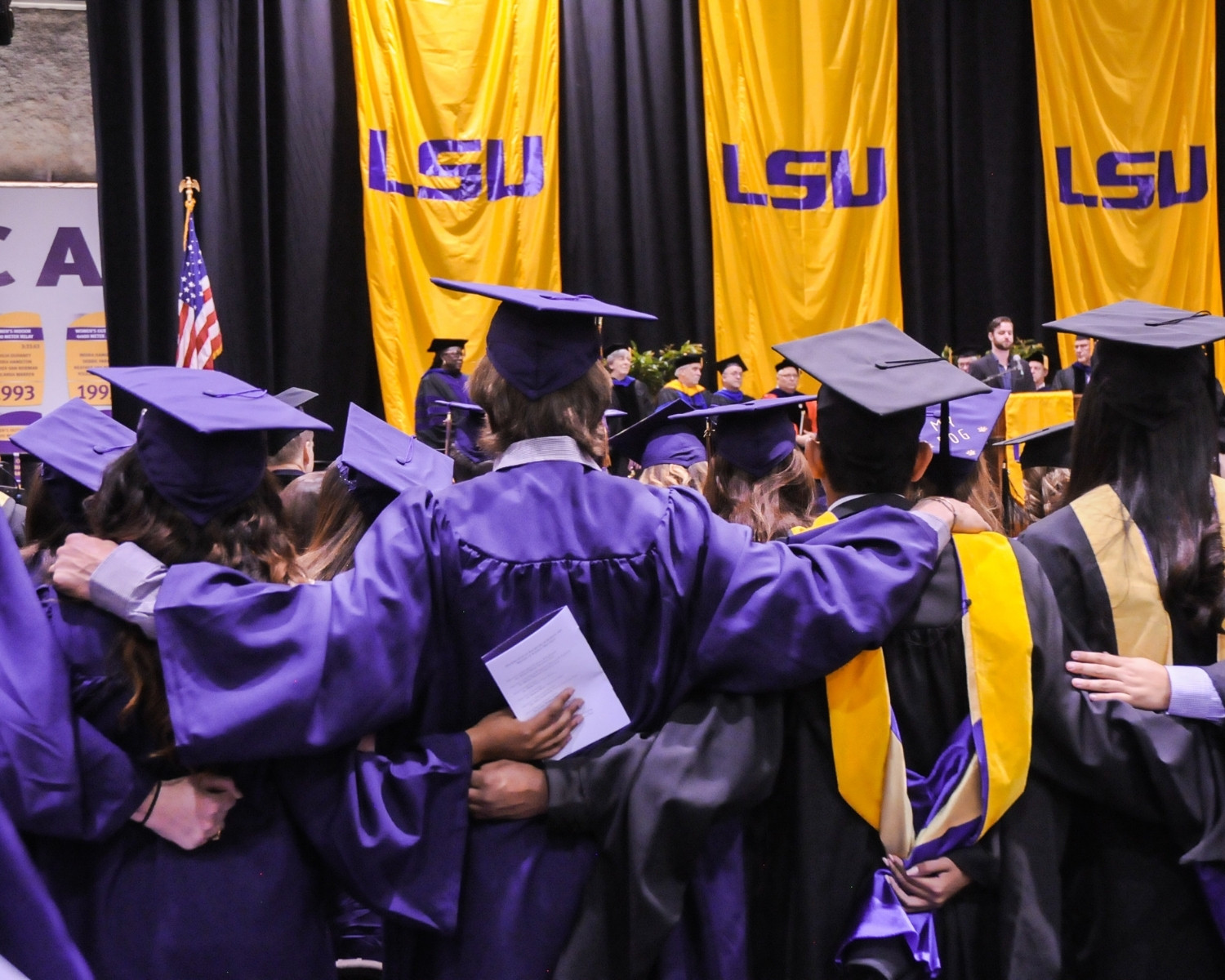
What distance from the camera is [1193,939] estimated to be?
203 centimetres

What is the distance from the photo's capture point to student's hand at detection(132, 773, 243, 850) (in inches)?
70.3

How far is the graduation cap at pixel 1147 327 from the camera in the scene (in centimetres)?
209

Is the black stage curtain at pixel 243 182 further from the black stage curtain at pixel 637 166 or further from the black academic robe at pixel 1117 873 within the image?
the black academic robe at pixel 1117 873

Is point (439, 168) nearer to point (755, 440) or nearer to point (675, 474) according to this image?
point (675, 474)

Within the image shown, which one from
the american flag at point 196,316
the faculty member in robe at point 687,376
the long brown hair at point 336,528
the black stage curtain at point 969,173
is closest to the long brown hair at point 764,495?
the long brown hair at point 336,528

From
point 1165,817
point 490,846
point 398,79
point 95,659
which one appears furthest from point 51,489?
point 398,79

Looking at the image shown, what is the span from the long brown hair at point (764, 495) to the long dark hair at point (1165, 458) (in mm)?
1065

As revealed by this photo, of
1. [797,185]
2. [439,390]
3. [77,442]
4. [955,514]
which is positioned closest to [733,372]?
[797,185]

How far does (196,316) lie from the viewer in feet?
28.8

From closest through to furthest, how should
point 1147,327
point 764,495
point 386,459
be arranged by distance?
1. point 1147,327
2. point 386,459
3. point 764,495

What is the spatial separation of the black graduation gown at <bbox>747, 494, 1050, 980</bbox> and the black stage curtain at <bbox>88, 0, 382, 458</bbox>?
30.7 feet

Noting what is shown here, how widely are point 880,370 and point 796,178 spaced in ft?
32.7

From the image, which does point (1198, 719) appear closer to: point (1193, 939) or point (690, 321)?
point (1193, 939)

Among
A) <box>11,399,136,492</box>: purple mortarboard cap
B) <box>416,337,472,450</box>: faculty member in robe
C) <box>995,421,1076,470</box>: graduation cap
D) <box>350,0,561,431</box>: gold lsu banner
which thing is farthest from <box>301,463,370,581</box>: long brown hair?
<box>350,0,561,431</box>: gold lsu banner
